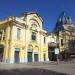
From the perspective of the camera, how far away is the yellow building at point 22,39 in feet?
122

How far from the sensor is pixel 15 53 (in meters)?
37.9

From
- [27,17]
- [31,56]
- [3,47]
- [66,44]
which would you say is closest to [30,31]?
[27,17]

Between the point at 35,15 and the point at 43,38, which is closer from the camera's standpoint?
the point at 35,15

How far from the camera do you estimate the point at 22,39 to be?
40.4m

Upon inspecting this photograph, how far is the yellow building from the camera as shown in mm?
37250

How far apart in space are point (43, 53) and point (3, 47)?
14.3m

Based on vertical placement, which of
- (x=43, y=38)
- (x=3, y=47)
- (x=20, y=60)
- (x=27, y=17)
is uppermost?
(x=27, y=17)

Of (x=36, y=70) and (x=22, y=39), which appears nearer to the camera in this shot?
(x=36, y=70)

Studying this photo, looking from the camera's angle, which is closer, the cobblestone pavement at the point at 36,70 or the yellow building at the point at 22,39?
the cobblestone pavement at the point at 36,70

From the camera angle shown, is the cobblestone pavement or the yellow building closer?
the cobblestone pavement

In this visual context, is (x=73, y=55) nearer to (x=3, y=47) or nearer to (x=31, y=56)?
(x=31, y=56)

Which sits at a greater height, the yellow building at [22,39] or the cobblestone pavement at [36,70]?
the yellow building at [22,39]

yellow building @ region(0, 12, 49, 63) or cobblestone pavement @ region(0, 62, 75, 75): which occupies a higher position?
yellow building @ region(0, 12, 49, 63)

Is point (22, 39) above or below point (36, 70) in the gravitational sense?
above
